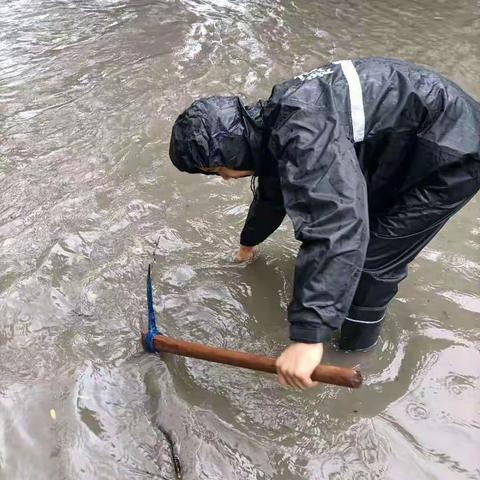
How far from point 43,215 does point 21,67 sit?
91.0 inches

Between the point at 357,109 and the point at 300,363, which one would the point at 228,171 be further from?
the point at 300,363

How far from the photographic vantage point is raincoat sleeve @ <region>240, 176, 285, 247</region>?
7.98 ft

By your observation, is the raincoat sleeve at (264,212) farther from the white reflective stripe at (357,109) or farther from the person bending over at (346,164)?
the white reflective stripe at (357,109)

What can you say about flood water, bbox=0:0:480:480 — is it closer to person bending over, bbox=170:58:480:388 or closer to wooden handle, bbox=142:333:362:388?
wooden handle, bbox=142:333:362:388

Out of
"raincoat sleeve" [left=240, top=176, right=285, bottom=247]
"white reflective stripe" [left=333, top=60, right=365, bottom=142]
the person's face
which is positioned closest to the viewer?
"white reflective stripe" [left=333, top=60, right=365, bottom=142]

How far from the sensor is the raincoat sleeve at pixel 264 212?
7.98ft

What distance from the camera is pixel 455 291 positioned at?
117 inches

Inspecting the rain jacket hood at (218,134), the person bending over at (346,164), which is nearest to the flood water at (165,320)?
the person bending over at (346,164)

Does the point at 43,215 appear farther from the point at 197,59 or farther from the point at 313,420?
the point at 197,59

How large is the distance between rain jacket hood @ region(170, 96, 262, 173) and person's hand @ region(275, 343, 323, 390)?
0.75m

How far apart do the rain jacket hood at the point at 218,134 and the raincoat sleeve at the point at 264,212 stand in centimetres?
25

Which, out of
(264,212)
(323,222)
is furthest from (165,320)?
(323,222)

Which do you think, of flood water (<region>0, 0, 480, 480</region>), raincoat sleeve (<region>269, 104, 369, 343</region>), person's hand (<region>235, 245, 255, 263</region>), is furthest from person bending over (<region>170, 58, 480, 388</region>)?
person's hand (<region>235, 245, 255, 263</region>)

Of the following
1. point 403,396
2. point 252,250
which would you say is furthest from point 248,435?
point 252,250
